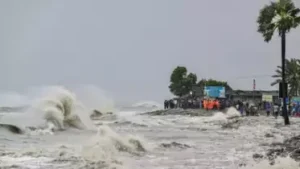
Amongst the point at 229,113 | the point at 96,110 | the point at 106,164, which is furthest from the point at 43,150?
the point at 96,110

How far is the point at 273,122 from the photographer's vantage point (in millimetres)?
36562

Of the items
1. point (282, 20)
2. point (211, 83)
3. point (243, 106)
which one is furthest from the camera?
point (211, 83)

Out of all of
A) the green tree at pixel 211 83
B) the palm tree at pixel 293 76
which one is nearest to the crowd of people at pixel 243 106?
the palm tree at pixel 293 76

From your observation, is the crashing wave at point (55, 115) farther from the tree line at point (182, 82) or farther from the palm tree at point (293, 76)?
the tree line at point (182, 82)

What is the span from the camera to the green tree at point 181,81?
11381cm

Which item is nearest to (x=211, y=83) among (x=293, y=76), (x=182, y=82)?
(x=182, y=82)

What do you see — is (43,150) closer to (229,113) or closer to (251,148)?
(251,148)

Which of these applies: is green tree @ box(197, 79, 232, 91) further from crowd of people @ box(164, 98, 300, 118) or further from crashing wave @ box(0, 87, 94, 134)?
crashing wave @ box(0, 87, 94, 134)

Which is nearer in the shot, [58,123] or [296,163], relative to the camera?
[296,163]

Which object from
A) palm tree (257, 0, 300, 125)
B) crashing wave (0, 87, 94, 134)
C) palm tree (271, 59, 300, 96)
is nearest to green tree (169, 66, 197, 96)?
palm tree (271, 59, 300, 96)

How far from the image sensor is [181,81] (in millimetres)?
113875

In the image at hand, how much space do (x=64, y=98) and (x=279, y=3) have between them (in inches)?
685

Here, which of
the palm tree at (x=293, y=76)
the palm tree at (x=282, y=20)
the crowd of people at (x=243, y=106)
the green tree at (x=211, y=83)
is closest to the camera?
the palm tree at (x=282, y=20)

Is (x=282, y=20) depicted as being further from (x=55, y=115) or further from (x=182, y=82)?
(x=182, y=82)
